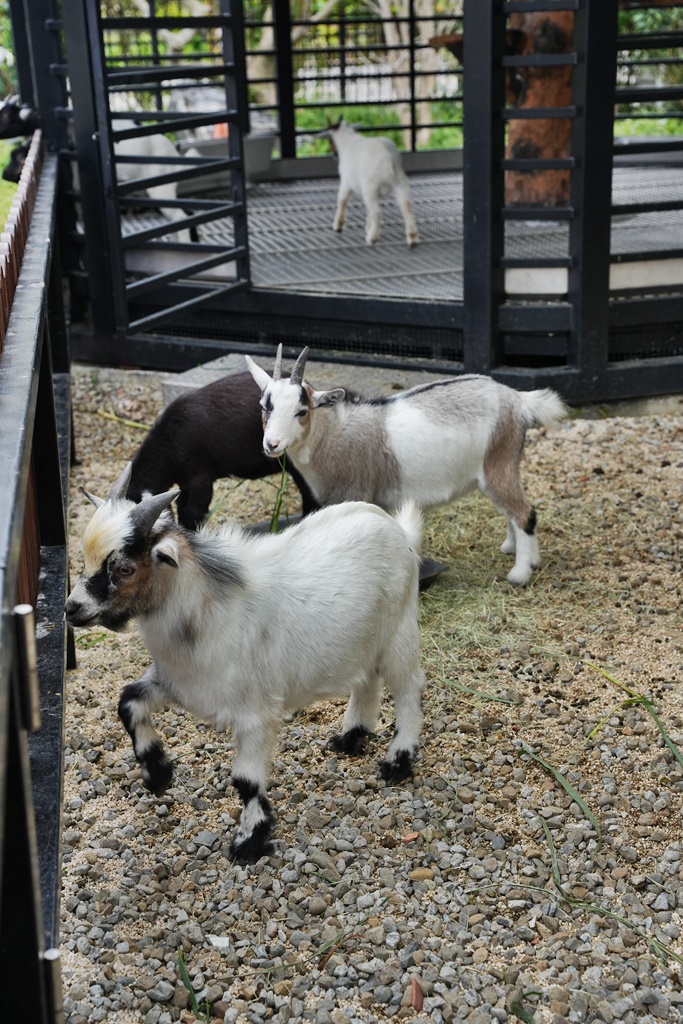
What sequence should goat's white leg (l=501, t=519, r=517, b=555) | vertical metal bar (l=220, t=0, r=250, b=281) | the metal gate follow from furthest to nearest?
vertical metal bar (l=220, t=0, r=250, b=281)
the metal gate
goat's white leg (l=501, t=519, r=517, b=555)

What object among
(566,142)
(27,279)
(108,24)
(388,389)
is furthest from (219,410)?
(566,142)

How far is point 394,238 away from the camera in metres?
8.85

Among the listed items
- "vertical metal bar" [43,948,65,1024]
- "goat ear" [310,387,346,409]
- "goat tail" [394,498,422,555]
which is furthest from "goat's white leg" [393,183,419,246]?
"vertical metal bar" [43,948,65,1024]

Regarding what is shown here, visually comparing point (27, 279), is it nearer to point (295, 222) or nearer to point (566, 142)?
point (566, 142)

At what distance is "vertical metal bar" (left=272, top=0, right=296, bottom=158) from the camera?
411 inches

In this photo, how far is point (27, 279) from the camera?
12.5 feet

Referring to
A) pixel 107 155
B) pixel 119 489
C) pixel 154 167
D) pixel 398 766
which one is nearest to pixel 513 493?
pixel 398 766

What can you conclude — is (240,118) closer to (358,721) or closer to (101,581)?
(358,721)

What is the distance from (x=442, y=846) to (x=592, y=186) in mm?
4035

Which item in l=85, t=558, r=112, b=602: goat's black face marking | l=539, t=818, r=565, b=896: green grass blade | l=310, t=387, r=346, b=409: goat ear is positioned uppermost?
l=310, t=387, r=346, b=409: goat ear

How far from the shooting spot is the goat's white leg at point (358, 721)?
12.1ft

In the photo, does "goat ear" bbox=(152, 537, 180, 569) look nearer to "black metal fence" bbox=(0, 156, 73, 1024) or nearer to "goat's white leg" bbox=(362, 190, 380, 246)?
"black metal fence" bbox=(0, 156, 73, 1024)

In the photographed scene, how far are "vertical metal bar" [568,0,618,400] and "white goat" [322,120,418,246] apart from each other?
2213 millimetres

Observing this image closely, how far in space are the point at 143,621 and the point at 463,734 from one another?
4.24 feet
